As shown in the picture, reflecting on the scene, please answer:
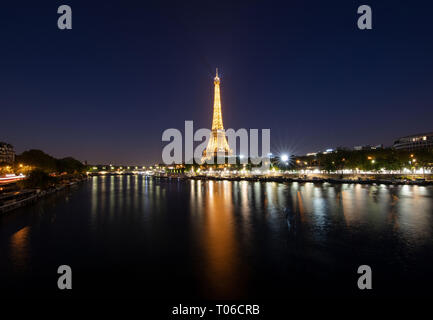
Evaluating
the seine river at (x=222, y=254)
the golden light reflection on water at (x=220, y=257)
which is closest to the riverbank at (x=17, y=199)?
the seine river at (x=222, y=254)

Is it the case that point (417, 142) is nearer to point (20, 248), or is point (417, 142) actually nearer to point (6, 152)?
point (20, 248)

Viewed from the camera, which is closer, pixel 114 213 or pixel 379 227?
pixel 379 227

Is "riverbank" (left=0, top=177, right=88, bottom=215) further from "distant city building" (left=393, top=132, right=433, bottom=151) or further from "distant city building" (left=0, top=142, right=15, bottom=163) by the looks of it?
"distant city building" (left=393, top=132, right=433, bottom=151)

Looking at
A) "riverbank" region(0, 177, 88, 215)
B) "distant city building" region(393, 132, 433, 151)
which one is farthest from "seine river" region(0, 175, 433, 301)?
"distant city building" region(393, 132, 433, 151)

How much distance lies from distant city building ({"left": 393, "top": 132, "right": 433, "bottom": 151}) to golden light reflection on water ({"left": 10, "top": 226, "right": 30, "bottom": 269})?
14391 centimetres

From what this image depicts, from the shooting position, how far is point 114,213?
28.8m

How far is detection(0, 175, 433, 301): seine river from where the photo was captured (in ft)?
34.9

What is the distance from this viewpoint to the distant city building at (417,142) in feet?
389

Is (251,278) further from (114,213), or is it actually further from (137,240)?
(114,213)

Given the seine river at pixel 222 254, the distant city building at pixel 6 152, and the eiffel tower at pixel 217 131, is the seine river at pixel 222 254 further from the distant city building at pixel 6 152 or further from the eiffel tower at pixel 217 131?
the distant city building at pixel 6 152
